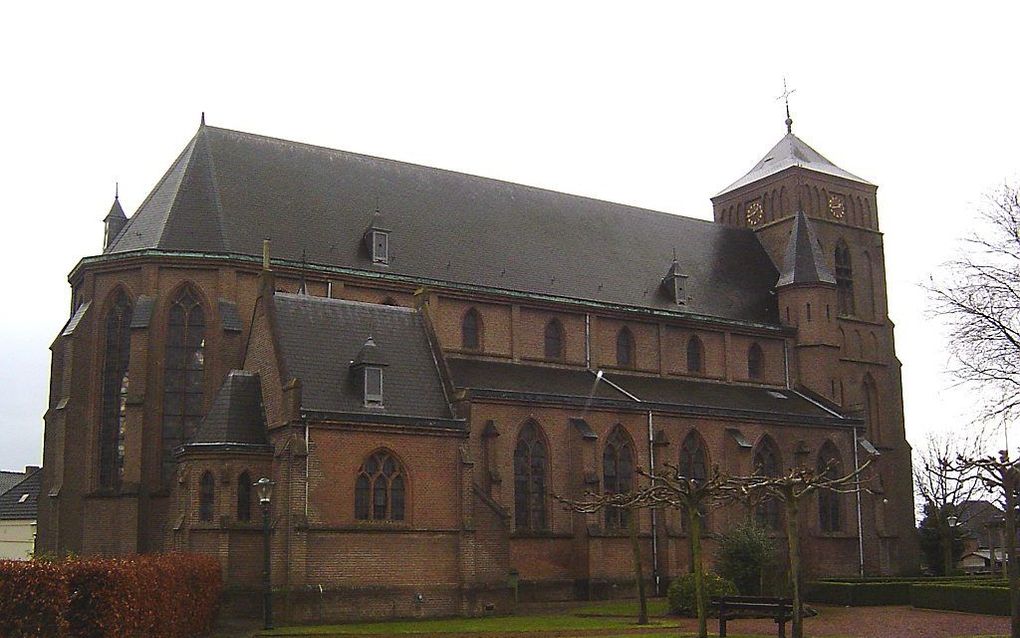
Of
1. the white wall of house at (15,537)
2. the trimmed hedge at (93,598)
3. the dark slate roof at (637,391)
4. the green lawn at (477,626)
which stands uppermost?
the dark slate roof at (637,391)

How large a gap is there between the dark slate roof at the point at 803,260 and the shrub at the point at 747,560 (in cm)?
2287

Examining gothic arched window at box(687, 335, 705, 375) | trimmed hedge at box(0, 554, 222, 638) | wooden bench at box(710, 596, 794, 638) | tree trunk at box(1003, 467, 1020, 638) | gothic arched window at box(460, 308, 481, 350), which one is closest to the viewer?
trimmed hedge at box(0, 554, 222, 638)

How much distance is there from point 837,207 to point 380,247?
2920cm

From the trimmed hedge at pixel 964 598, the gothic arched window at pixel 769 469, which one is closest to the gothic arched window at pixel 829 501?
the gothic arched window at pixel 769 469

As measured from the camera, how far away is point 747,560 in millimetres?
41062

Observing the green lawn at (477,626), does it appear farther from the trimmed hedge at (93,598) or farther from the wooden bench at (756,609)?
the trimmed hedge at (93,598)

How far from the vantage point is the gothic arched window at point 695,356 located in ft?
186

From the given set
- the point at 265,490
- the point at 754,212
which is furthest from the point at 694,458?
the point at 265,490

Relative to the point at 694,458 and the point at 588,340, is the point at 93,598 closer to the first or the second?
the point at 694,458

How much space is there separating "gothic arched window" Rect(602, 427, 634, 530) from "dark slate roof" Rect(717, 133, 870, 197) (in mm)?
23932

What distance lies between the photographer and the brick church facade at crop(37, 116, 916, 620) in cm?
3703

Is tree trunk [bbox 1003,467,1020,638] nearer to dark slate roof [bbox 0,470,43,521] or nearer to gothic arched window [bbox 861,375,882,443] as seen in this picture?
gothic arched window [bbox 861,375,882,443]

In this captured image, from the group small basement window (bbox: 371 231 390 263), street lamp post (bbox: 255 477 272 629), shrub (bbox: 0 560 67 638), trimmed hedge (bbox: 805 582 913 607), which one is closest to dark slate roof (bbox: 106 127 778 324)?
small basement window (bbox: 371 231 390 263)

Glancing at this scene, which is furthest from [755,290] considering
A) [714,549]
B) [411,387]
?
[411,387]
